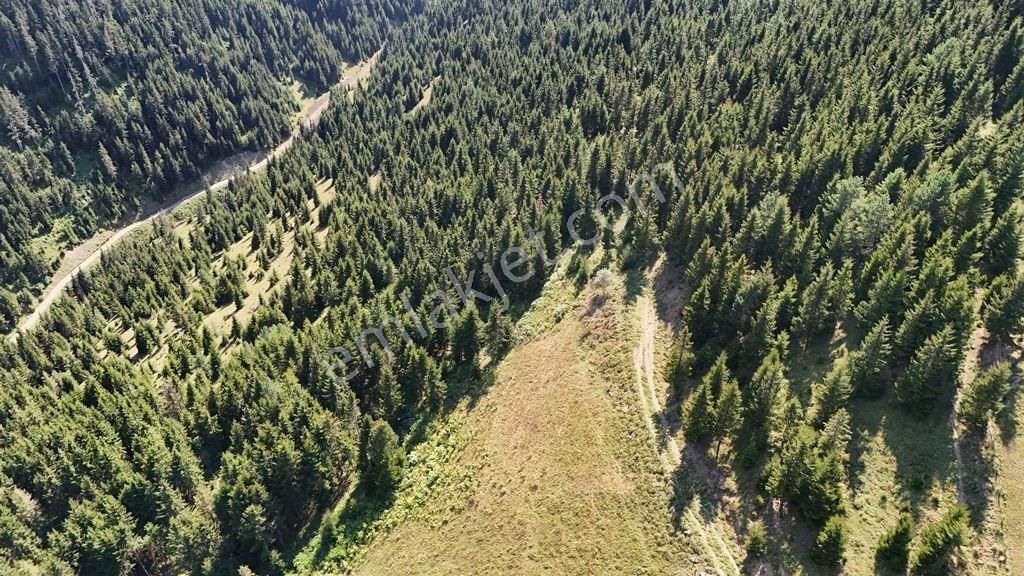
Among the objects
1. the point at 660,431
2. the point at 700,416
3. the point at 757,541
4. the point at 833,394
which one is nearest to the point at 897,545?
the point at 757,541

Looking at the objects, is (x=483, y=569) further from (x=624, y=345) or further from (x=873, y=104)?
(x=873, y=104)

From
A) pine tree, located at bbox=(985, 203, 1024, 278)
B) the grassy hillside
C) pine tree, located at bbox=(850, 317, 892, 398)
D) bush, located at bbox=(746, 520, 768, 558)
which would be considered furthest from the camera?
pine tree, located at bbox=(985, 203, 1024, 278)

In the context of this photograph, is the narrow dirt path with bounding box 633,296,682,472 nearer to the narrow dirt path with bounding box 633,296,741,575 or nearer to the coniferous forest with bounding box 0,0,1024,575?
the narrow dirt path with bounding box 633,296,741,575

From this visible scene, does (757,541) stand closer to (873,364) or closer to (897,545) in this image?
(897,545)

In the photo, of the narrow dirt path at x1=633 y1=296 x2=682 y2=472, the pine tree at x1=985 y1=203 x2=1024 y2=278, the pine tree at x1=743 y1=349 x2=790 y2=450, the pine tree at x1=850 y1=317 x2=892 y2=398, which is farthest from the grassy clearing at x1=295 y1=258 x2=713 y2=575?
the pine tree at x1=985 y1=203 x2=1024 y2=278

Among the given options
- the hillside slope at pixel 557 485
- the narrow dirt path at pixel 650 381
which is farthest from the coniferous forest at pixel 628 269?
the hillside slope at pixel 557 485

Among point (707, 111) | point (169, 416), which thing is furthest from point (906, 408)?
point (169, 416)
